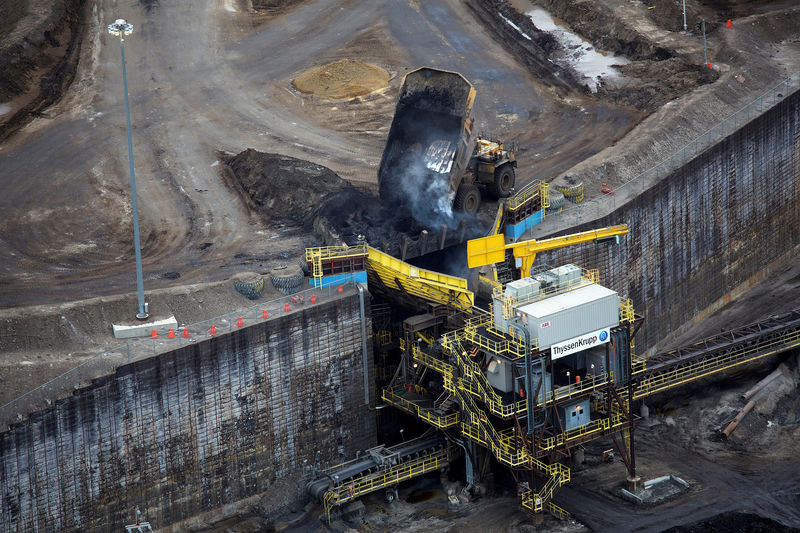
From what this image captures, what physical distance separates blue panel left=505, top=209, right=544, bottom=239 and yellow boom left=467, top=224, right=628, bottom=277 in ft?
7.82

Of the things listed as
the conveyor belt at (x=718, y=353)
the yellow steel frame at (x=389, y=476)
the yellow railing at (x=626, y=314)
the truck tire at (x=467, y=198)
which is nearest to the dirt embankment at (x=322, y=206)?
the truck tire at (x=467, y=198)

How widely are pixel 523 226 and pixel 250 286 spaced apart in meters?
15.9

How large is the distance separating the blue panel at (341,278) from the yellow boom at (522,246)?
498 cm

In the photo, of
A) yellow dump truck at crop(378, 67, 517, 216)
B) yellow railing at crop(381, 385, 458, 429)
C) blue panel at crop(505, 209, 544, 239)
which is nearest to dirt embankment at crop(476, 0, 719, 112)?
blue panel at crop(505, 209, 544, 239)

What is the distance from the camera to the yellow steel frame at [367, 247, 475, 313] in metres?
63.3

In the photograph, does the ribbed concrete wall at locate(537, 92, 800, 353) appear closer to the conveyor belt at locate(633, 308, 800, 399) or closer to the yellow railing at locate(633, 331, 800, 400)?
the conveyor belt at locate(633, 308, 800, 399)

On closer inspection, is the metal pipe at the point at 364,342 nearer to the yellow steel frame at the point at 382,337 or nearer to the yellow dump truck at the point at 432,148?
the yellow steel frame at the point at 382,337

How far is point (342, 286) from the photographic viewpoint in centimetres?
6369

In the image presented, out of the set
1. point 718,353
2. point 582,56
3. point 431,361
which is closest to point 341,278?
point 431,361

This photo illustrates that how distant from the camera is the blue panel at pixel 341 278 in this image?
63469 millimetres

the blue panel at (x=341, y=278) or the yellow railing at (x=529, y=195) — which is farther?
the yellow railing at (x=529, y=195)

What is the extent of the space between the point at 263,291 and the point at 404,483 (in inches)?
436

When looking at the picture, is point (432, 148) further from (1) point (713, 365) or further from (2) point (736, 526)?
(2) point (736, 526)

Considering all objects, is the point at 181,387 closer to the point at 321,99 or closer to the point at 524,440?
the point at 524,440
